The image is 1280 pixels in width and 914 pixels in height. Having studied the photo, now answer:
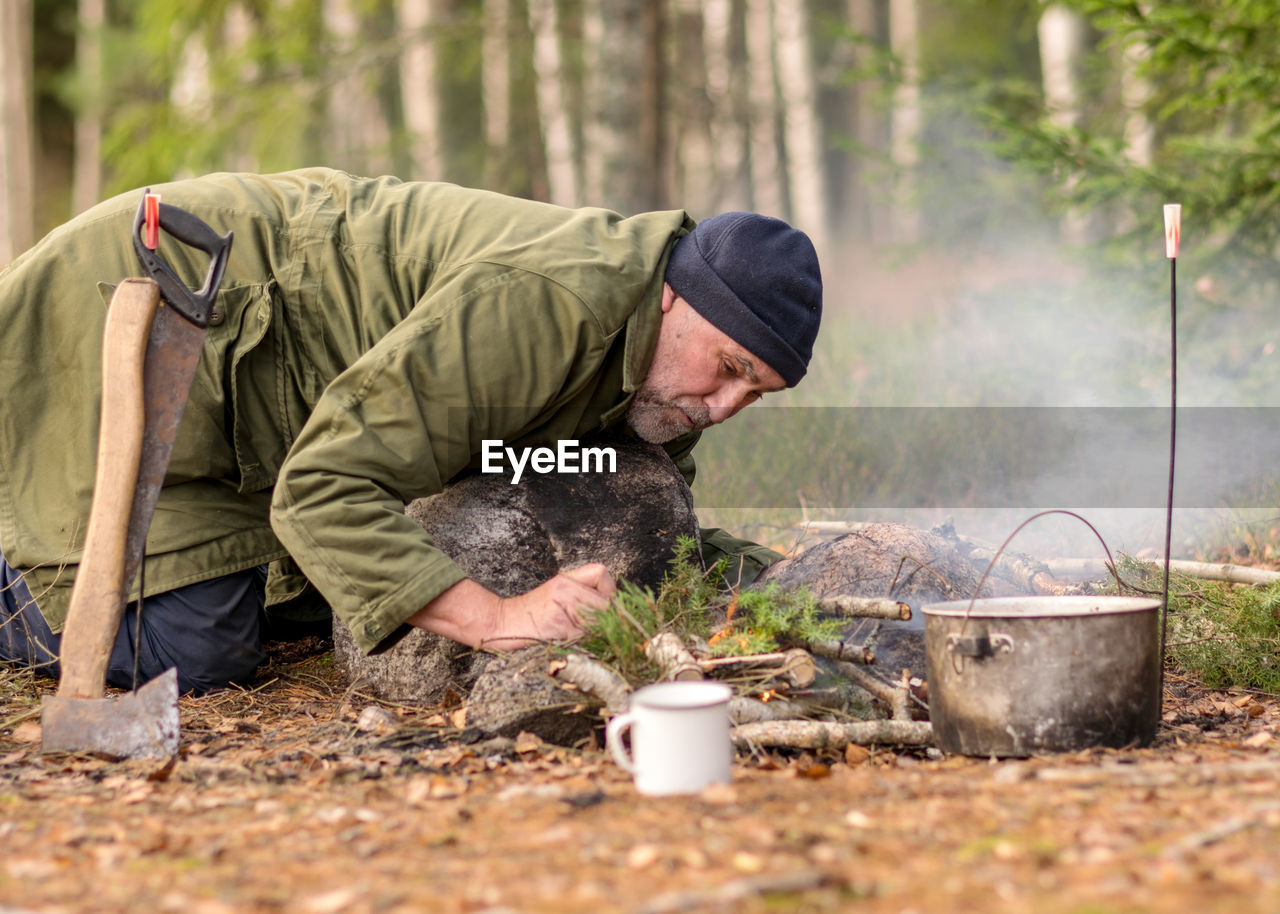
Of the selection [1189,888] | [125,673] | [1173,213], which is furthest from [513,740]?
[1173,213]

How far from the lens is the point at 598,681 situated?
3.07m

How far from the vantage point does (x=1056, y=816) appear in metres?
2.17

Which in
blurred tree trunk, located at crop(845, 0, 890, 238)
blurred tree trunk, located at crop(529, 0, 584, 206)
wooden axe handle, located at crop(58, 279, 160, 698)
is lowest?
wooden axe handle, located at crop(58, 279, 160, 698)

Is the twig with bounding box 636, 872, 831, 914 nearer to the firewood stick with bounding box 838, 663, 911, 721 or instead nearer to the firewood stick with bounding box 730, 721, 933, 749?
the firewood stick with bounding box 730, 721, 933, 749

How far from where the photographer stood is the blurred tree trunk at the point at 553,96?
41.1 feet

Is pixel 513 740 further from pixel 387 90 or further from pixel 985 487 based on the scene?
pixel 387 90

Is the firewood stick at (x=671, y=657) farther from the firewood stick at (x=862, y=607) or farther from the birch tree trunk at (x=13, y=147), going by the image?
the birch tree trunk at (x=13, y=147)

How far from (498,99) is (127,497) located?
42.3 feet

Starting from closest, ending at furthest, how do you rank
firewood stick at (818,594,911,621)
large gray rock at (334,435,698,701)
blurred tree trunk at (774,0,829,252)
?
firewood stick at (818,594,911,621), large gray rock at (334,435,698,701), blurred tree trunk at (774,0,829,252)

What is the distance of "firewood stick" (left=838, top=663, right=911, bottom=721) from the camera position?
322cm

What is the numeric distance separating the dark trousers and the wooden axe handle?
0.64m

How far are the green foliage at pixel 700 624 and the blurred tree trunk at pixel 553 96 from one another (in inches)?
357

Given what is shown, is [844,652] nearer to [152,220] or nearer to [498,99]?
[152,220]

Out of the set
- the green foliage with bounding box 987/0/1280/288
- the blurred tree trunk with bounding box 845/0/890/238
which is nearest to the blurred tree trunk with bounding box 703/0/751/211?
the blurred tree trunk with bounding box 845/0/890/238
